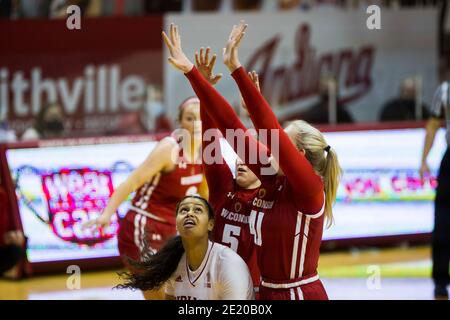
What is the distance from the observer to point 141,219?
6.86m

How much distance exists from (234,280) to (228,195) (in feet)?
2.68

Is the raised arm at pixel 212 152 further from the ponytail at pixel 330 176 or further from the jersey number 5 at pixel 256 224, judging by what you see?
the ponytail at pixel 330 176

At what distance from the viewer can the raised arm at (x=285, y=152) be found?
4453 millimetres

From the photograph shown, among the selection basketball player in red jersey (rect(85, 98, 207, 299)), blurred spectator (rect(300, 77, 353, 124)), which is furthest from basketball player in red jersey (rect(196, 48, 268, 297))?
blurred spectator (rect(300, 77, 353, 124))

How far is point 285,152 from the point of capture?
4.44m

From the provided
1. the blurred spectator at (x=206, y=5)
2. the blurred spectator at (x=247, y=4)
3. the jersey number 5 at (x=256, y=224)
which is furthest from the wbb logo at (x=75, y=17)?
the jersey number 5 at (x=256, y=224)

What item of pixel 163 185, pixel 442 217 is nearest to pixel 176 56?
pixel 163 185

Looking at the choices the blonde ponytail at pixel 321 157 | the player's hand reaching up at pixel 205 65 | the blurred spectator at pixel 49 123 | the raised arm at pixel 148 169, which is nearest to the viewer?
the blonde ponytail at pixel 321 157

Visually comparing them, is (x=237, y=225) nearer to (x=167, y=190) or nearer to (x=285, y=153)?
(x=285, y=153)

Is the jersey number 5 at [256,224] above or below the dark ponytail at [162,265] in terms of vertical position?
above

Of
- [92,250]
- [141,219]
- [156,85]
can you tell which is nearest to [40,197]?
[92,250]

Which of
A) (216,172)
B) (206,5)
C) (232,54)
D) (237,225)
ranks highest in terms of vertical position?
(232,54)

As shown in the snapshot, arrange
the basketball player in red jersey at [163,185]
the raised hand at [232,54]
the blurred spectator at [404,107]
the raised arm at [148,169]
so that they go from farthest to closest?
1. the blurred spectator at [404,107]
2. the basketball player in red jersey at [163,185]
3. the raised arm at [148,169]
4. the raised hand at [232,54]
